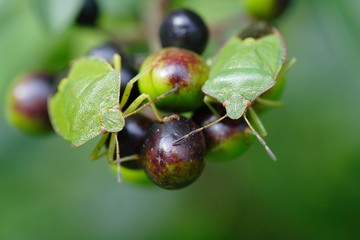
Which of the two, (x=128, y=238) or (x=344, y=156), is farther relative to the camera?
(x=128, y=238)

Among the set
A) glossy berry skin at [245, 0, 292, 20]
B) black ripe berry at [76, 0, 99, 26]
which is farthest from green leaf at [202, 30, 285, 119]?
black ripe berry at [76, 0, 99, 26]

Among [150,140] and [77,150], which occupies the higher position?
[150,140]

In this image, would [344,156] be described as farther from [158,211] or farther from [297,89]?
[158,211]

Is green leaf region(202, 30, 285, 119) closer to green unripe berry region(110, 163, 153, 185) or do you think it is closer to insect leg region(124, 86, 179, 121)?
insect leg region(124, 86, 179, 121)

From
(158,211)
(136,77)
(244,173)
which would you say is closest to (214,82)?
(136,77)

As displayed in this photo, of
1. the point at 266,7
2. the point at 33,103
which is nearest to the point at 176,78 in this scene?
the point at 266,7

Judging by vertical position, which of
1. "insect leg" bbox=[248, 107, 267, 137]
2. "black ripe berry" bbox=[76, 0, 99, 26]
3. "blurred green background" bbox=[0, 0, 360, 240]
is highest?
"black ripe berry" bbox=[76, 0, 99, 26]

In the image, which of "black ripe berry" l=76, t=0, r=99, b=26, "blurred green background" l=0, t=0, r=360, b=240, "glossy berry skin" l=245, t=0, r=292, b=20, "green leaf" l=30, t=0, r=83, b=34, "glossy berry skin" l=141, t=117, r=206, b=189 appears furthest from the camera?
"blurred green background" l=0, t=0, r=360, b=240

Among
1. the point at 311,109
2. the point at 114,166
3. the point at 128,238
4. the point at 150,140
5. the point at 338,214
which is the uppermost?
the point at 150,140
